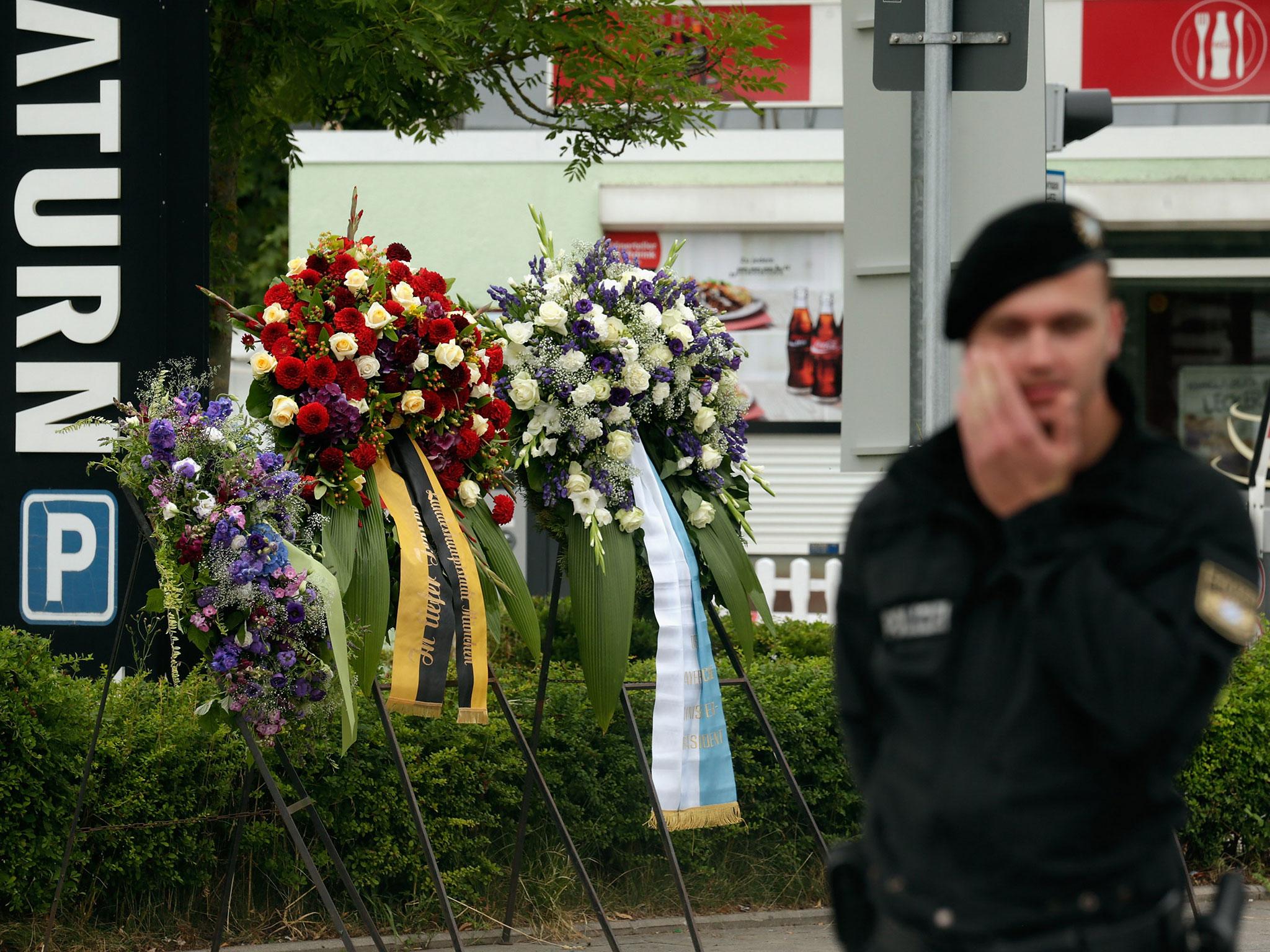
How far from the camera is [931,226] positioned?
174 inches

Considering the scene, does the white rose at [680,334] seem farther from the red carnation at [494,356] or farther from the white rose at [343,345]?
the white rose at [343,345]

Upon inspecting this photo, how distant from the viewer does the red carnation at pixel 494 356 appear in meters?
5.09

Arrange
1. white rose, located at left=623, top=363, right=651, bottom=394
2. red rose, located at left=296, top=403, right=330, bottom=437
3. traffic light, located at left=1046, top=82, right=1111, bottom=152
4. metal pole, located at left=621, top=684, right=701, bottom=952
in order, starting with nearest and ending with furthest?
1. red rose, located at left=296, top=403, right=330, bottom=437
2. metal pole, located at left=621, top=684, right=701, bottom=952
3. white rose, located at left=623, top=363, right=651, bottom=394
4. traffic light, located at left=1046, top=82, right=1111, bottom=152

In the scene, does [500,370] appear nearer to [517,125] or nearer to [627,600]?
[627,600]

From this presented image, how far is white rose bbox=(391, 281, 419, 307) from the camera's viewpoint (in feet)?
16.1

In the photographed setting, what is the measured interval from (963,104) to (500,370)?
5.90 feet

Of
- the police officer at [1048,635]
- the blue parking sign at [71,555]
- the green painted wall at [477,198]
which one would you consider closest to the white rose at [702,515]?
the blue parking sign at [71,555]

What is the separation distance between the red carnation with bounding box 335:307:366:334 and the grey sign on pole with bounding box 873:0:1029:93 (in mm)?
1757

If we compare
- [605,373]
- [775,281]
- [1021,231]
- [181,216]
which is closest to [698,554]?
[605,373]

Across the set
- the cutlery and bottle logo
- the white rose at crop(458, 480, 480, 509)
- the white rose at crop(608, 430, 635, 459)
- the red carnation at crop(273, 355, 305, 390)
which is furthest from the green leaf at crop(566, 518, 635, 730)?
the cutlery and bottle logo

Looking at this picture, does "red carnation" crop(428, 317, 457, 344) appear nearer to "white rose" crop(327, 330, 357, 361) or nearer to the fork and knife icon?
"white rose" crop(327, 330, 357, 361)

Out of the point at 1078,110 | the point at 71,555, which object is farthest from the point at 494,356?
the point at 1078,110

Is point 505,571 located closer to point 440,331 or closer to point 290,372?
point 440,331

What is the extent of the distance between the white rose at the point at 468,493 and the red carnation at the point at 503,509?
0.72 ft
